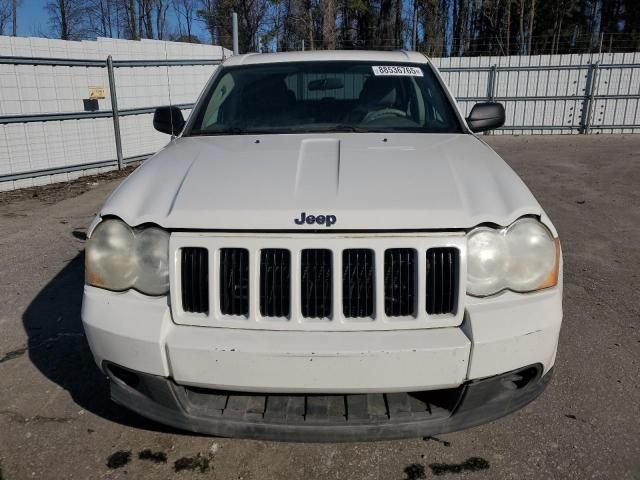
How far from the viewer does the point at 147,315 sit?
1.93 meters

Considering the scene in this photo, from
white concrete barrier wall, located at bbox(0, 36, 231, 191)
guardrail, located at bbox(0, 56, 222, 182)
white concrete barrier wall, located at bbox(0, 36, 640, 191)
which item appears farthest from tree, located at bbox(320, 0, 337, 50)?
guardrail, located at bbox(0, 56, 222, 182)

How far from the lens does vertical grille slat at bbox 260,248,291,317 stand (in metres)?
1.92

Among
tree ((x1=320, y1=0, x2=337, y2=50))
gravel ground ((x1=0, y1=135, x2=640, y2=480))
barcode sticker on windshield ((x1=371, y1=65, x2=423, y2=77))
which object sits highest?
tree ((x1=320, y1=0, x2=337, y2=50))

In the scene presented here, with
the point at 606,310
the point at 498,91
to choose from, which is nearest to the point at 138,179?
the point at 606,310

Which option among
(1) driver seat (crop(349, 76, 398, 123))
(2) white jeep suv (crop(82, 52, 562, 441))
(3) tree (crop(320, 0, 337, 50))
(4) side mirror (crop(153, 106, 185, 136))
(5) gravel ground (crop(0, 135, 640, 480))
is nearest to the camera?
(2) white jeep suv (crop(82, 52, 562, 441))

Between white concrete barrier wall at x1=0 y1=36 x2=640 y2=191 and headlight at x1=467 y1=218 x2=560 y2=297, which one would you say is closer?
headlight at x1=467 y1=218 x2=560 y2=297

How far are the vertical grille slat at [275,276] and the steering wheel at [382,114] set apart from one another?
61.2 inches

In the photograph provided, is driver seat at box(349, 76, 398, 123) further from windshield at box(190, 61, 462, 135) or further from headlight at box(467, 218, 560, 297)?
headlight at box(467, 218, 560, 297)

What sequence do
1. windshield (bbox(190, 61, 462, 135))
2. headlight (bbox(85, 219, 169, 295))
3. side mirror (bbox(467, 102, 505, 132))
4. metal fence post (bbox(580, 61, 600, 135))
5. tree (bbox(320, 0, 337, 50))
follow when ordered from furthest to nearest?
tree (bbox(320, 0, 337, 50))
metal fence post (bbox(580, 61, 600, 135))
side mirror (bbox(467, 102, 505, 132))
windshield (bbox(190, 61, 462, 135))
headlight (bbox(85, 219, 169, 295))

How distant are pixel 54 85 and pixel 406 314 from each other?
8.62 meters

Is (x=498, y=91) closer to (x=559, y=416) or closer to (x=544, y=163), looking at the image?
(x=544, y=163)

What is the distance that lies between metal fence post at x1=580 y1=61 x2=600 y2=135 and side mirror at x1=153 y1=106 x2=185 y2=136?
15218 millimetres

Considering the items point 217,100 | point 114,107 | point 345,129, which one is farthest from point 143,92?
point 345,129

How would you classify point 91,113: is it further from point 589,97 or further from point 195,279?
point 589,97
